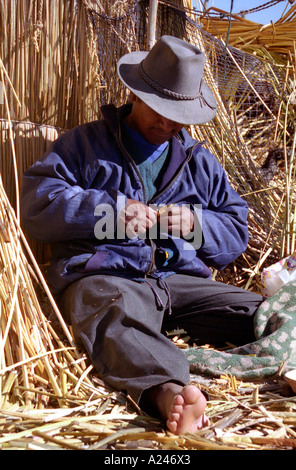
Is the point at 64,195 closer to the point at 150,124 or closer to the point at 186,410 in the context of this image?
the point at 150,124

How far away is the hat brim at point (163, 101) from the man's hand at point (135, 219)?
32cm

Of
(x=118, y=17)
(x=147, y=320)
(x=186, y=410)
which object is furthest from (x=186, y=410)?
(x=118, y=17)

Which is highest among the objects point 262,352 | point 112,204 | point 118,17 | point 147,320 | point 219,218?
point 118,17

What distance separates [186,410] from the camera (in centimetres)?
158

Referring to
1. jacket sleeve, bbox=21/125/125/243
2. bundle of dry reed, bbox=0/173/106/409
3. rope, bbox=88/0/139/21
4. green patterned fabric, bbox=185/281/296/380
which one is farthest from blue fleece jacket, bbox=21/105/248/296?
rope, bbox=88/0/139/21

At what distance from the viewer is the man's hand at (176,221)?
218cm

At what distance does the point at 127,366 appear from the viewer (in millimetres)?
1825

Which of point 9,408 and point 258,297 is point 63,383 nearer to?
point 9,408

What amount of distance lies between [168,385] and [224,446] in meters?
0.25

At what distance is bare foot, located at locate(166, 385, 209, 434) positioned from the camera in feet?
5.16

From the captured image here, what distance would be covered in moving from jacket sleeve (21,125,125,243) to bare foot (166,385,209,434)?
72cm

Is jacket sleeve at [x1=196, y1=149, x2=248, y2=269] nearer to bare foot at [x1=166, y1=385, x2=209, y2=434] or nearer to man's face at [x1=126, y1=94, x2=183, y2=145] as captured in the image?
man's face at [x1=126, y1=94, x2=183, y2=145]

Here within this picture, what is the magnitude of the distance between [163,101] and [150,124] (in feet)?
0.38

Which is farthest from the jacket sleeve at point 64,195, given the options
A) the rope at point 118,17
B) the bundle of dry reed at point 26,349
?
the rope at point 118,17
